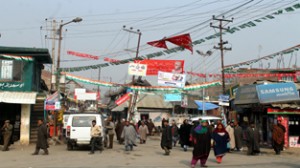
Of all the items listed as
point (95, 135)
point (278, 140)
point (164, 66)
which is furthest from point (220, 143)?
point (164, 66)

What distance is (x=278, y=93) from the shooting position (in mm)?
21141

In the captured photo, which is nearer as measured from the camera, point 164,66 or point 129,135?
point 129,135

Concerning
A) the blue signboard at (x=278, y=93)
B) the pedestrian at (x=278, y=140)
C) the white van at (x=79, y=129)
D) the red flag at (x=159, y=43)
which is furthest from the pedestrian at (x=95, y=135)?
the blue signboard at (x=278, y=93)

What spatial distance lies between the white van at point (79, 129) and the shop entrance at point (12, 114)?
5.24 metres

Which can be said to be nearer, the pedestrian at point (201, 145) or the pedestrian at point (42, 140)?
the pedestrian at point (201, 145)

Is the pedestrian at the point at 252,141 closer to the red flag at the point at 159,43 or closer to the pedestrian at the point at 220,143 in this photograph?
the pedestrian at the point at 220,143

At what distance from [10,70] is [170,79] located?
11.0m

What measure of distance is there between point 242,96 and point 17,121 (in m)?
13.8

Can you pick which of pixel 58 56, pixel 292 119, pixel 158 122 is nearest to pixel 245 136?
pixel 292 119

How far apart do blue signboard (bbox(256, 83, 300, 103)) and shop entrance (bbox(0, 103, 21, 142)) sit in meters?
14.3

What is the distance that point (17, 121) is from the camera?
24.3 metres

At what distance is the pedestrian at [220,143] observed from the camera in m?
14.6

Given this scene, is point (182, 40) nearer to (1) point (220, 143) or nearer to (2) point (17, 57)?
(1) point (220, 143)

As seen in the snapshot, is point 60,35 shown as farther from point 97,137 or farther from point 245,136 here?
point 245,136
